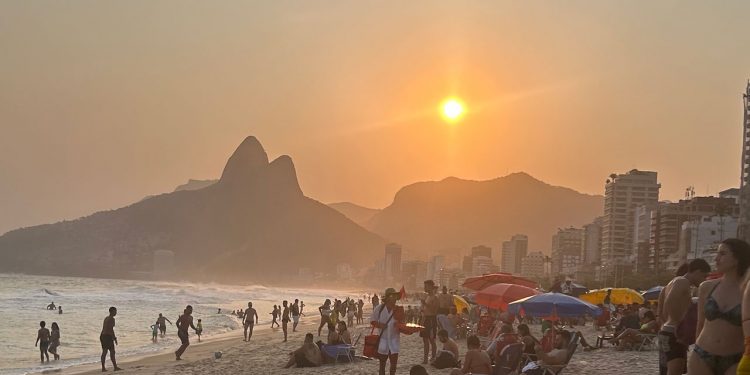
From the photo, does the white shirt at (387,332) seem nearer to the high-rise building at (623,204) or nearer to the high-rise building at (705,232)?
the high-rise building at (705,232)

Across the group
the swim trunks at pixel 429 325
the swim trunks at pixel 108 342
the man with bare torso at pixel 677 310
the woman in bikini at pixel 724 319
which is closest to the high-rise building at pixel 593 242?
the swim trunks at pixel 108 342

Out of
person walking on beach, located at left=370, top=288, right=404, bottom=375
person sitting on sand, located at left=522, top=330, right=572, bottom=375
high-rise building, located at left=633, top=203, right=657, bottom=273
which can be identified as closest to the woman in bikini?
person sitting on sand, located at left=522, top=330, right=572, bottom=375

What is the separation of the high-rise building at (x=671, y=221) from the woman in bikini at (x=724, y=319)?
10388cm

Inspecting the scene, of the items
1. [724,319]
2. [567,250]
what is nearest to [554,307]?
[724,319]

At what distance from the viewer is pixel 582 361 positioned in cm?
1473

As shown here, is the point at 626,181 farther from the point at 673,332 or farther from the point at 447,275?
the point at 673,332

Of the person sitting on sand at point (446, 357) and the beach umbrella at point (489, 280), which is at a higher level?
the beach umbrella at point (489, 280)

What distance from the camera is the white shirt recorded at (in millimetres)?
10930

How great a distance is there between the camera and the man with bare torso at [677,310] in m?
5.81

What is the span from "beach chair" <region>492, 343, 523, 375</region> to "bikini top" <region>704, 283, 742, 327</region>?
249 inches

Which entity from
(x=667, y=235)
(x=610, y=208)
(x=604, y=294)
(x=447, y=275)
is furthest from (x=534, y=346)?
(x=447, y=275)

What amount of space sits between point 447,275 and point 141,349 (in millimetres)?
149967

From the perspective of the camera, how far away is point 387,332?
36.1 ft

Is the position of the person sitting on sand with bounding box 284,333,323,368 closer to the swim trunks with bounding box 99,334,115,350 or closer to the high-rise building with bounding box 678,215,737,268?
the swim trunks with bounding box 99,334,115,350
